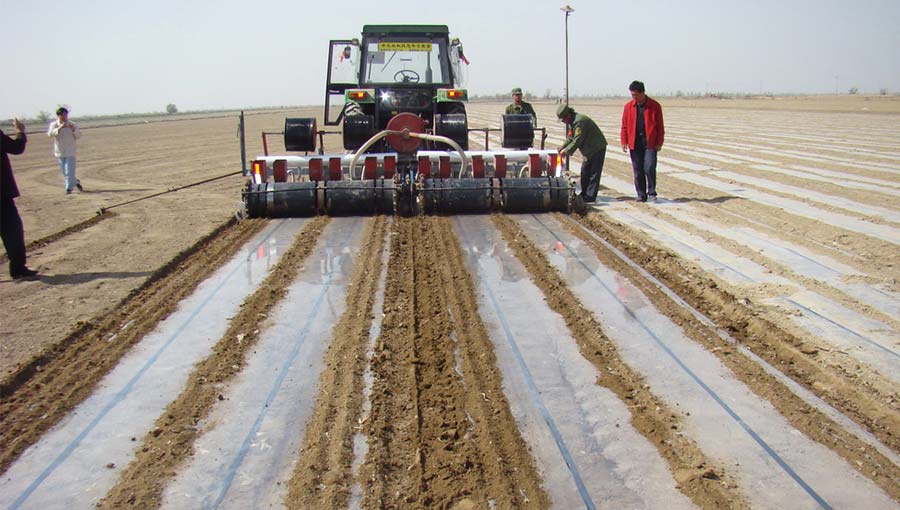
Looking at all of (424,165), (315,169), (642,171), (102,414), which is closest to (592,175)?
(642,171)

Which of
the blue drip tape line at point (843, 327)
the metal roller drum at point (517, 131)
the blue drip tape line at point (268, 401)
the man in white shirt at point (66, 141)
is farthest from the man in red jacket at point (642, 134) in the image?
the man in white shirt at point (66, 141)

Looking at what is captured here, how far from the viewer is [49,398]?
165 inches

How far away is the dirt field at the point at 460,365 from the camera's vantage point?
10.7ft

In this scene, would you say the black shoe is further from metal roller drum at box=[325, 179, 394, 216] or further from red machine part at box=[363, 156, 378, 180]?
red machine part at box=[363, 156, 378, 180]

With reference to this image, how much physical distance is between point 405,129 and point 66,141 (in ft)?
21.7

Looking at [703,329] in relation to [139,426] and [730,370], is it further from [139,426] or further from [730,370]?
[139,426]

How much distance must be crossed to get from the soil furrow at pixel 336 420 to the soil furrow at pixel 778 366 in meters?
2.19

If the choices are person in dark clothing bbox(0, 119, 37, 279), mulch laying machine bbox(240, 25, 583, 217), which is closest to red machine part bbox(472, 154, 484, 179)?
mulch laying machine bbox(240, 25, 583, 217)

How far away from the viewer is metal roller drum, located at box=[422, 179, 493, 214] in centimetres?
941

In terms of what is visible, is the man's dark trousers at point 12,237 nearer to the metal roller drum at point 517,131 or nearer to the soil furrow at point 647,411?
the soil furrow at point 647,411

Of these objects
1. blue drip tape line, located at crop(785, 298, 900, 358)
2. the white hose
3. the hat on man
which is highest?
the hat on man

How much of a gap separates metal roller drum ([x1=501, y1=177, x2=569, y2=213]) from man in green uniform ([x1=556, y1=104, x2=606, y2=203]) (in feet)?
2.31

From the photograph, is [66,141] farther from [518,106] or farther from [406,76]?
[518,106]

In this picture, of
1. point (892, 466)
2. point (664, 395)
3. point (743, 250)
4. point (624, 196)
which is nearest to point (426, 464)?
point (664, 395)
